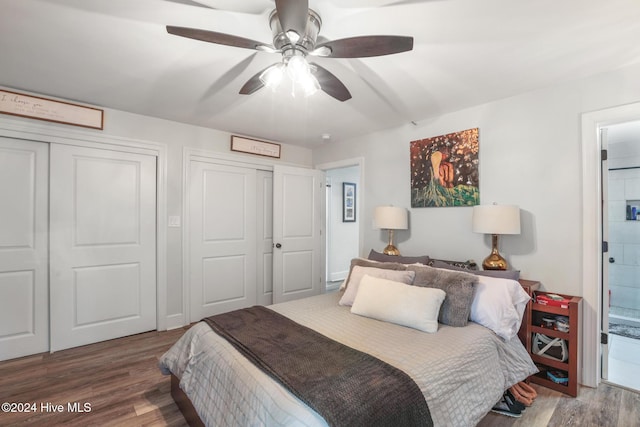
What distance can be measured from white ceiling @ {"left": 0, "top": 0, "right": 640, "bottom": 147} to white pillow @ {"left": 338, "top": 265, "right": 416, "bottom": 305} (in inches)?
59.7

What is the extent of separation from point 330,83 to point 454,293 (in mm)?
1634

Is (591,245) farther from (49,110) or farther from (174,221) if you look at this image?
(49,110)

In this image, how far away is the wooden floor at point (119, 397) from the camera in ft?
6.08

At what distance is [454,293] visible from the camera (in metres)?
2.07

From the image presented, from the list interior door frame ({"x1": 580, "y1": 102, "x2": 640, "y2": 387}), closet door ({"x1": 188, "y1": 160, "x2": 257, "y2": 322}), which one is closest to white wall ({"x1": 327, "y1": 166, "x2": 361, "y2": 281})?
closet door ({"x1": 188, "y1": 160, "x2": 257, "y2": 322})

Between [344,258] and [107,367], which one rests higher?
[344,258]

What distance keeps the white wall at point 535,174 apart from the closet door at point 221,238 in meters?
2.19

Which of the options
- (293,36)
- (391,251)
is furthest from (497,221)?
(293,36)

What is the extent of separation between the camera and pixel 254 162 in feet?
13.0

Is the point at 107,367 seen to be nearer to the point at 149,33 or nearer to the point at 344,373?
the point at 344,373

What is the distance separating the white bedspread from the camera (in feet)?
4.21

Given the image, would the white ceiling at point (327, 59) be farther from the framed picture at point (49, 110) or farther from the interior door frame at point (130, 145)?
the interior door frame at point (130, 145)

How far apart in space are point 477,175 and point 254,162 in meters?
2.65

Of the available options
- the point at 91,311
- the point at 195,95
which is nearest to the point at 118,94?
the point at 195,95
